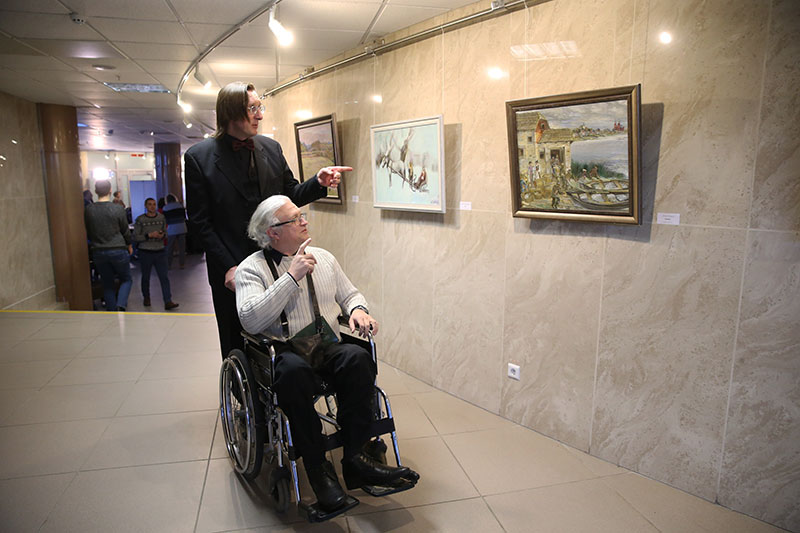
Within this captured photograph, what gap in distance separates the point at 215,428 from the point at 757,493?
2955 mm

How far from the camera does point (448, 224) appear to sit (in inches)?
148

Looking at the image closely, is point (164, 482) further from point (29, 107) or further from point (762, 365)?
point (29, 107)

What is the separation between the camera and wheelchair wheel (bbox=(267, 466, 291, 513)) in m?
2.32

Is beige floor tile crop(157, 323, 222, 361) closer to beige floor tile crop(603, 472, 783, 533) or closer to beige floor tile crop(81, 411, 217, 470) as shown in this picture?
beige floor tile crop(81, 411, 217, 470)

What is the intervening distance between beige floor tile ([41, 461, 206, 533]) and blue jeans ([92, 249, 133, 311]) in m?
4.60

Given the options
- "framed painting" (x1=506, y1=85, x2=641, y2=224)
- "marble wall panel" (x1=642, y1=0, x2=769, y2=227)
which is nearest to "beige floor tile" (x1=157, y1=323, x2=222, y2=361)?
"framed painting" (x1=506, y1=85, x2=641, y2=224)

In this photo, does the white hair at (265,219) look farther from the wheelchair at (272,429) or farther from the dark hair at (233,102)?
the dark hair at (233,102)

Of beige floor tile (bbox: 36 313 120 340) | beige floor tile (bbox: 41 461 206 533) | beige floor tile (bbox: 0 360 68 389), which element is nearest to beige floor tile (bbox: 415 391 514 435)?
beige floor tile (bbox: 41 461 206 533)

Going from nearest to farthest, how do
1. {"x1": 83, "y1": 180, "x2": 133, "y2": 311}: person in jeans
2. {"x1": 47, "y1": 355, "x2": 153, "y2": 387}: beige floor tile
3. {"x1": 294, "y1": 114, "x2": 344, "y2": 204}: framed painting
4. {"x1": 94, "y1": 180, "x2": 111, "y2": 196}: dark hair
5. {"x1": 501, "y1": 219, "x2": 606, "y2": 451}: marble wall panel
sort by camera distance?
1. {"x1": 501, "y1": 219, "x2": 606, "y2": 451}: marble wall panel
2. {"x1": 47, "y1": 355, "x2": 153, "y2": 387}: beige floor tile
3. {"x1": 294, "y1": 114, "x2": 344, "y2": 204}: framed painting
4. {"x1": 83, "y1": 180, "x2": 133, "y2": 311}: person in jeans
5. {"x1": 94, "y1": 180, "x2": 111, "y2": 196}: dark hair

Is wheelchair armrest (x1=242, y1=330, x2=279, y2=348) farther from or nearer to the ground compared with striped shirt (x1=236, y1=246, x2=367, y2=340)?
nearer to the ground

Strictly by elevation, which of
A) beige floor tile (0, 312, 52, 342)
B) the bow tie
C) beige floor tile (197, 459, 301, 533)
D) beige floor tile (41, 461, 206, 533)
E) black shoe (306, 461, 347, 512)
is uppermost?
the bow tie

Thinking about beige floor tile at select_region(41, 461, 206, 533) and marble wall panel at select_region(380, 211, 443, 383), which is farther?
marble wall panel at select_region(380, 211, 443, 383)

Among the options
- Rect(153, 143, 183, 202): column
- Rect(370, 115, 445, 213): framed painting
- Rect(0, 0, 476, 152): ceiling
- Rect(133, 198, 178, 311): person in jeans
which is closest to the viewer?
Rect(0, 0, 476, 152): ceiling

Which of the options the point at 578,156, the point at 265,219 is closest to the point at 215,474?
the point at 265,219
